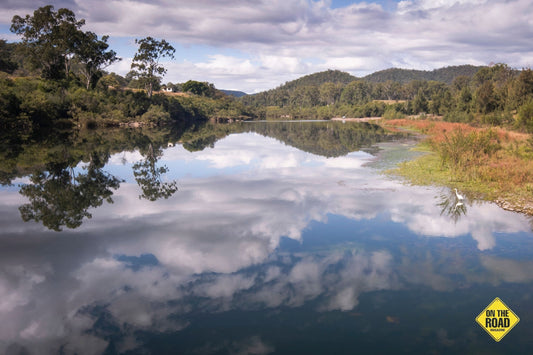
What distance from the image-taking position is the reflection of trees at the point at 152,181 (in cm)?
1448

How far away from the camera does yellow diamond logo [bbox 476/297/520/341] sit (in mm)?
5699

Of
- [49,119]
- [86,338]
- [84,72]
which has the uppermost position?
[84,72]

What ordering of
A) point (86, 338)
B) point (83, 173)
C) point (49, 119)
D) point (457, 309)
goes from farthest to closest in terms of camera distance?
point (49, 119)
point (83, 173)
point (457, 309)
point (86, 338)

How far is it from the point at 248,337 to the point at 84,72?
63.7 metres

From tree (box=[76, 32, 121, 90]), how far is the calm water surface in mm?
47893

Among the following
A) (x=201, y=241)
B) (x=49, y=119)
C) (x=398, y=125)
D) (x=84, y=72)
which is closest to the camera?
(x=201, y=241)

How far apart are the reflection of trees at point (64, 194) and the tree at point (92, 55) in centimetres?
4231

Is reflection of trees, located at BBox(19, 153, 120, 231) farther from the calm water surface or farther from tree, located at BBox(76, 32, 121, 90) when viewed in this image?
tree, located at BBox(76, 32, 121, 90)

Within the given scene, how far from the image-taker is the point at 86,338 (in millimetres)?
5414

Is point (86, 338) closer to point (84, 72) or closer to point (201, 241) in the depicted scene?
point (201, 241)

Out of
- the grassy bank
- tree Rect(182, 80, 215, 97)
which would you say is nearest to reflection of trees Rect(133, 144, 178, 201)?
the grassy bank

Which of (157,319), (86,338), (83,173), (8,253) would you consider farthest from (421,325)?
(83,173)

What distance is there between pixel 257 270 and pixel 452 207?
24.8 feet

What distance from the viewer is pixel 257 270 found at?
299 inches
